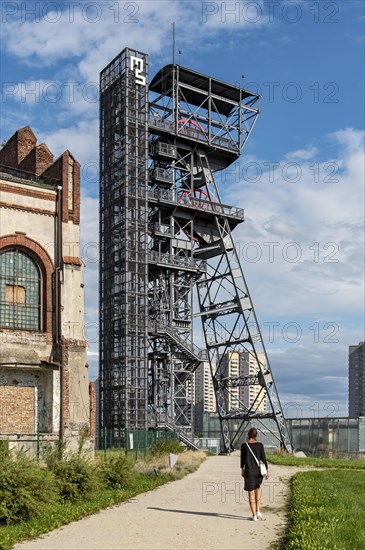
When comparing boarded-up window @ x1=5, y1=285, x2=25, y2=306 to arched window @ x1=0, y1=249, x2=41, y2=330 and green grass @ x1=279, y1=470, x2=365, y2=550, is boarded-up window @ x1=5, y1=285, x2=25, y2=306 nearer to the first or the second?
arched window @ x1=0, y1=249, x2=41, y2=330

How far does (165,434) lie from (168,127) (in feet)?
78.7

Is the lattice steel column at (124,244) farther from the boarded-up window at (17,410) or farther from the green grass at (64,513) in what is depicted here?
the green grass at (64,513)

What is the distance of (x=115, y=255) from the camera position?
49.6 m

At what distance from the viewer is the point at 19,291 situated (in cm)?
2798

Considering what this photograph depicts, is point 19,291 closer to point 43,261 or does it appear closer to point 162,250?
point 43,261

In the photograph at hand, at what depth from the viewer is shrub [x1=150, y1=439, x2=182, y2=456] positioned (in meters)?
31.2

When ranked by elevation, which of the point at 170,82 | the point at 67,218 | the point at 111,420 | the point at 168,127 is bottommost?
the point at 111,420

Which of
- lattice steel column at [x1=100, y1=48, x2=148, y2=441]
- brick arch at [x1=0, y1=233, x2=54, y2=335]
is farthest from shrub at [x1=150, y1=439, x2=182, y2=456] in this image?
lattice steel column at [x1=100, y1=48, x2=148, y2=441]

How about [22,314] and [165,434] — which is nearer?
[22,314]

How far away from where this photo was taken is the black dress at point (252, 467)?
48.5 feet

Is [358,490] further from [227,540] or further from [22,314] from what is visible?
[22,314]

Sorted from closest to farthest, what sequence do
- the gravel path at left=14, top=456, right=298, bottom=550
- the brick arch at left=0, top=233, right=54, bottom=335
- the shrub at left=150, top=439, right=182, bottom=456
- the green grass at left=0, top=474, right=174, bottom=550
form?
the gravel path at left=14, top=456, right=298, bottom=550 → the green grass at left=0, top=474, right=174, bottom=550 → the brick arch at left=0, top=233, right=54, bottom=335 → the shrub at left=150, top=439, right=182, bottom=456

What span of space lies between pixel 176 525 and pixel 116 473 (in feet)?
20.1

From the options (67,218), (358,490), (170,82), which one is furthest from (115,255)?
(358,490)
